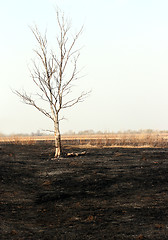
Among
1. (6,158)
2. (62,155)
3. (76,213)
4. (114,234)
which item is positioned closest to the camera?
(114,234)

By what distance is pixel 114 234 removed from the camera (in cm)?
804

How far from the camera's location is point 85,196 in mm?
12391

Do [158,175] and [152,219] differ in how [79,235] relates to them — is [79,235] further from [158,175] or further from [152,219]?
[158,175]

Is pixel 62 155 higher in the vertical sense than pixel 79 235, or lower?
higher

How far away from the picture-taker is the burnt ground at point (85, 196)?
28.3 ft

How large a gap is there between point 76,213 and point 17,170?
21.7ft

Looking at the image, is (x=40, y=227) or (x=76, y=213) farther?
(x=76, y=213)

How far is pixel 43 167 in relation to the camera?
1738cm

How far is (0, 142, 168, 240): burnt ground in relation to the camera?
339 inches

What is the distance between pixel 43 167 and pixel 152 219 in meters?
8.85

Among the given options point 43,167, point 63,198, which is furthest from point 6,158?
point 63,198

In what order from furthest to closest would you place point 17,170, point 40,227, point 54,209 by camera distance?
1. point 17,170
2. point 54,209
3. point 40,227

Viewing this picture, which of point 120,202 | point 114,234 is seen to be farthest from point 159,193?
point 114,234

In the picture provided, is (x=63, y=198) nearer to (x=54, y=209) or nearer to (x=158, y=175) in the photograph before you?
(x=54, y=209)
